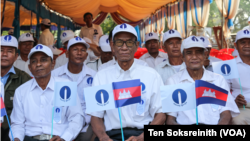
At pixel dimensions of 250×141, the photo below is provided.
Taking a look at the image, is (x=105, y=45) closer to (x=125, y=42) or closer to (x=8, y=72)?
(x=8, y=72)

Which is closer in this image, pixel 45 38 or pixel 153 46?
pixel 153 46

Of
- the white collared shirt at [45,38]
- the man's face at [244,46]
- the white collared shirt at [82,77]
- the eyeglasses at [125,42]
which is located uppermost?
the white collared shirt at [45,38]

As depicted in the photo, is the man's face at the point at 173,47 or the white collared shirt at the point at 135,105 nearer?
the white collared shirt at the point at 135,105

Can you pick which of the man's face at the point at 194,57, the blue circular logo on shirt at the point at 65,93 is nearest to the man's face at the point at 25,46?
the blue circular logo on shirt at the point at 65,93

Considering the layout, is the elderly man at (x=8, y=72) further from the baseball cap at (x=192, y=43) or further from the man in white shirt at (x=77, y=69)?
the baseball cap at (x=192, y=43)

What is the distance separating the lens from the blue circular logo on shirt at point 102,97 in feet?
7.17

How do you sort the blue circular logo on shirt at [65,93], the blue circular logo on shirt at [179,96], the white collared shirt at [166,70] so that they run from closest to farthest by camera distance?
the blue circular logo on shirt at [179,96] < the blue circular logo on shirt at [65,93] < the white collared shirt at [166,70]

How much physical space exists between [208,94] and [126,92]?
2.46 ft

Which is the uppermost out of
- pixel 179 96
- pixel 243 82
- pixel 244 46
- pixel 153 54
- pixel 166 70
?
pixel 153 54

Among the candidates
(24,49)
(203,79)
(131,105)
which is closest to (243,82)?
(203,79)

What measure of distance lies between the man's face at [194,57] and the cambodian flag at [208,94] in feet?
1.59

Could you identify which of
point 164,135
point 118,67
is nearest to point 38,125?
point 118,67

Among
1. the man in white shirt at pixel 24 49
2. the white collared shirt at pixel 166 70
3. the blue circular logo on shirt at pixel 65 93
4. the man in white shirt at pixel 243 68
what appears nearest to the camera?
the blue circular logo on shirt at pixel 65 93

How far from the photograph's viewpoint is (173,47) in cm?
398
